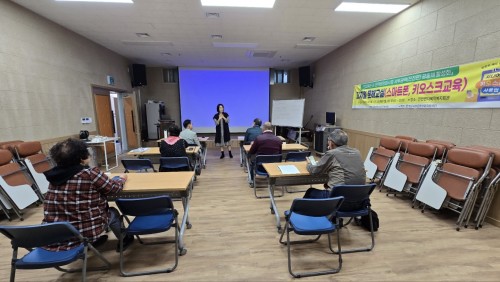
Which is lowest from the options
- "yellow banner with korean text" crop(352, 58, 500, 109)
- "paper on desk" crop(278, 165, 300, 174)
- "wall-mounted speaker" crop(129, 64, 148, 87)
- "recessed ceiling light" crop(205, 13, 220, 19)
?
"paper on desk" crop(278, 165, 300, 174)

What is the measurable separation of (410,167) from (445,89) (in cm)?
127

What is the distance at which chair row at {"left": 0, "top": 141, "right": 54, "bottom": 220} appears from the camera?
9.48ft

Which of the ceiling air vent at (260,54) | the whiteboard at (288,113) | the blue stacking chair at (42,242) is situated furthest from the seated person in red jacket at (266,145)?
the ceiling air vent at (260,54)

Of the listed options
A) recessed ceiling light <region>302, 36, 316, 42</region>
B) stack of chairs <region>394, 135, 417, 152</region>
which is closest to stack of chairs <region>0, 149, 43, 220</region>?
stack of chairs <region>394, 135, 417, 152</region>

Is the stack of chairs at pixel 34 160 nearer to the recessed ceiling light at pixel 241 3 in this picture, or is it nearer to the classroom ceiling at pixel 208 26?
the classroom ceiling at pixel 208 26

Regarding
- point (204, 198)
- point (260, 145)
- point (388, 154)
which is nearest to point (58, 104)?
point (204, 198)

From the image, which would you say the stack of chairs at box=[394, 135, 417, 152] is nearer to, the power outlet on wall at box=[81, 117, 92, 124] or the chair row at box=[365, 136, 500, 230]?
the chair row at box=[365, 136, 500, 230]

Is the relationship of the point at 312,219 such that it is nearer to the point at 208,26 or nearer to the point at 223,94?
the point at 208,26

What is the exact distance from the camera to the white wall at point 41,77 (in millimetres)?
3396

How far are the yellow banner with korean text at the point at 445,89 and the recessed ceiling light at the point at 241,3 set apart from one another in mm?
2825

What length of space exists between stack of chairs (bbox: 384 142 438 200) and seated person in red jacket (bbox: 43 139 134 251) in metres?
3.92

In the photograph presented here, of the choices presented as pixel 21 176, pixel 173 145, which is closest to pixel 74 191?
pixel 173 145

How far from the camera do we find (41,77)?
3.99 m

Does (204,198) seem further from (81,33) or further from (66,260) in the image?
(81,33)
